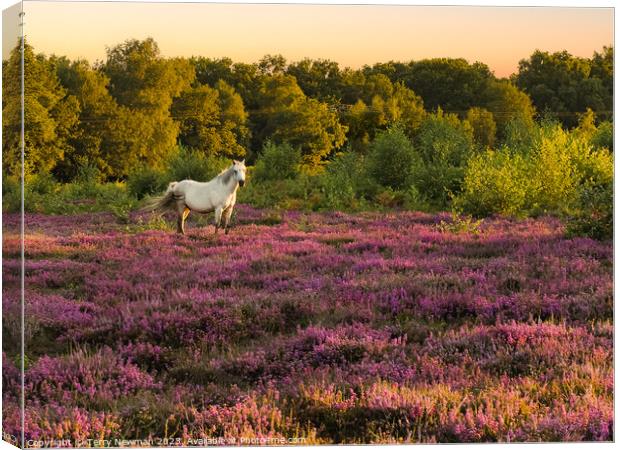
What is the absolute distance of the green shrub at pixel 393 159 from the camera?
1037 centimetres

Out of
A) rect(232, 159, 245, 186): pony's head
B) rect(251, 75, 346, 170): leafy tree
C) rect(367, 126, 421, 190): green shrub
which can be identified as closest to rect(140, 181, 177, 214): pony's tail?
rect(232, 159, 245, 186): pony's head

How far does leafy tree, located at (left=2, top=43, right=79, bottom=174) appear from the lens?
880 cm

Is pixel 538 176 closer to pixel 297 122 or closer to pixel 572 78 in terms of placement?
pixel 572 78

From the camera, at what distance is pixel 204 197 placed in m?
10.4

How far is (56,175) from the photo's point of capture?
31.4ft

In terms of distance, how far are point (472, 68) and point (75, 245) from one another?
15.0ft

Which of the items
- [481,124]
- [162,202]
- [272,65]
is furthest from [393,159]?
[162,202]

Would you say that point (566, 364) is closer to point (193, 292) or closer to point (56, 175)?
point (193, 292)

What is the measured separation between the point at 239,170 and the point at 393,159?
66.7 inches

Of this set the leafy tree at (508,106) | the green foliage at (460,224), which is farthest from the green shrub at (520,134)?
the green foliage at (460,224)

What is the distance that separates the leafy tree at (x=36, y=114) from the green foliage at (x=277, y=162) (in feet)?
6.50

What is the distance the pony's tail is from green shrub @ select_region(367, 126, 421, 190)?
2159 millimetres

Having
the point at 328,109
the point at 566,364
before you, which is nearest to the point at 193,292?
the point at 328,109

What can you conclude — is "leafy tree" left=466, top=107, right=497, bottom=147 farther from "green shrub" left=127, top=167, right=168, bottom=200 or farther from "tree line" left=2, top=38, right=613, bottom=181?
"green shrub" left=127, top=167, right=168, bottom=200
